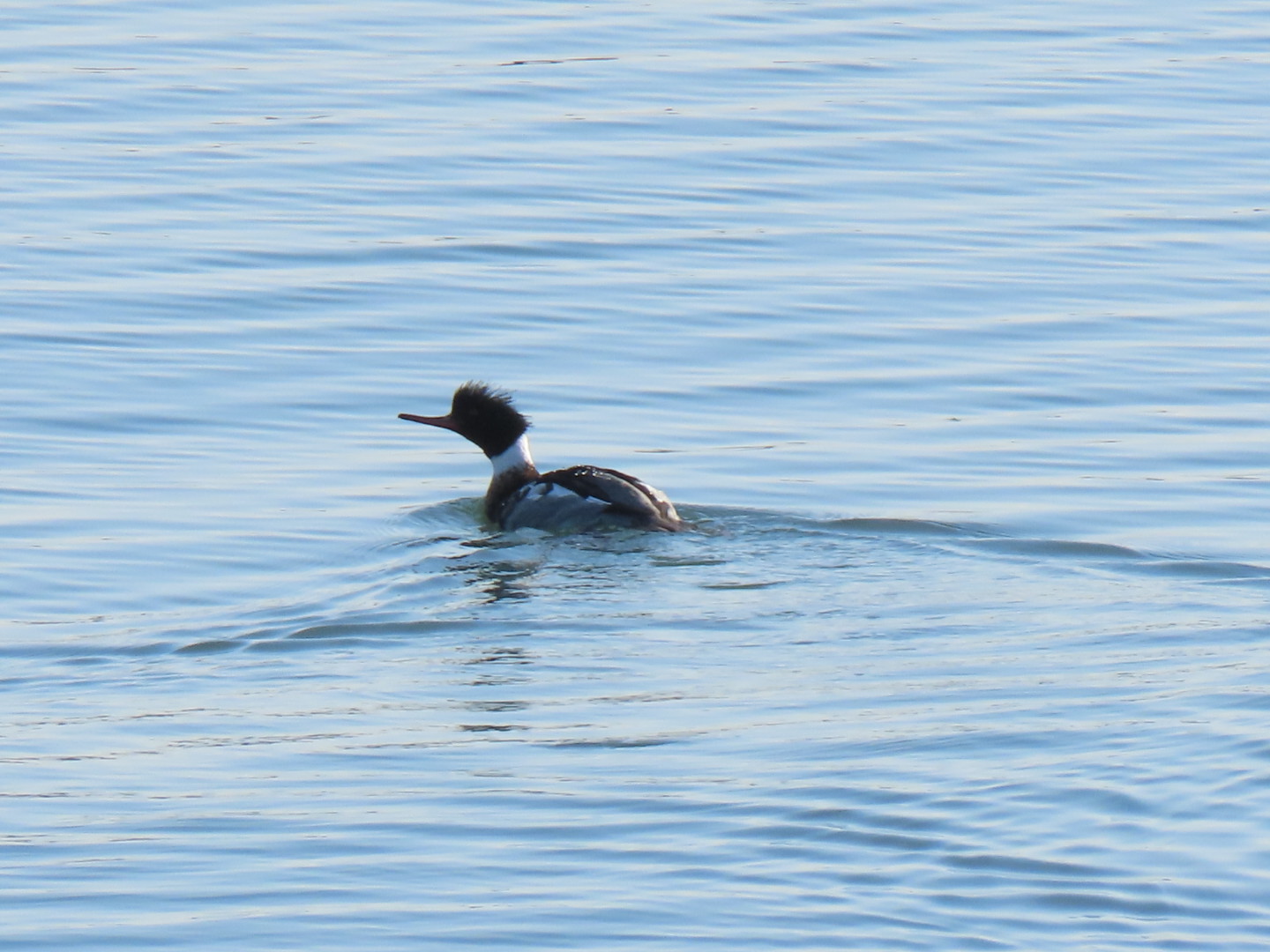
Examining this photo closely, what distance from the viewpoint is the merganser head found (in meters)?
13.4

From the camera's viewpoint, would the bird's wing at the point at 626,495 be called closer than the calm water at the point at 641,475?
No

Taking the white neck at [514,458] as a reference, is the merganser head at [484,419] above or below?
above

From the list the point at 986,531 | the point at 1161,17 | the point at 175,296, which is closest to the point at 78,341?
the point at 175,296

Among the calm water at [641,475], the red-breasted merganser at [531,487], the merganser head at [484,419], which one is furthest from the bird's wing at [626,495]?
the merganser head at [484,419]

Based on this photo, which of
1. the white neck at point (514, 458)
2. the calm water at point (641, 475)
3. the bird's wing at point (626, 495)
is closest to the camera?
the calm water at point (641, 475)

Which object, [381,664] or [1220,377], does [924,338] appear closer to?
[1220,377]

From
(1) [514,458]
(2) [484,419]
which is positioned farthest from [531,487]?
(2) [484,419]

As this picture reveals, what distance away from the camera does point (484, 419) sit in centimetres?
1345

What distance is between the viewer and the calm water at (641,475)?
705cm

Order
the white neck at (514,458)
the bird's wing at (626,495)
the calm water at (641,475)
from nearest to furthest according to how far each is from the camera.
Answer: the calm water at (641,475) < the bird's wing at (626,495) < the white neck at (514,458)

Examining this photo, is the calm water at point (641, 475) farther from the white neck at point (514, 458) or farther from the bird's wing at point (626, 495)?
Answer: the white neck at point (514, 458)

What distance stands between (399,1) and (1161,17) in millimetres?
8803

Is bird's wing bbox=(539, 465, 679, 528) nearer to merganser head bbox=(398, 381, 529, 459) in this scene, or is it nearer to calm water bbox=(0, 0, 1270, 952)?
calm water bbox=(0, 0, 1270, 952)

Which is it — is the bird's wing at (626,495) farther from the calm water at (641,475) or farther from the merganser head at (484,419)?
the merganser head at (484,419)
